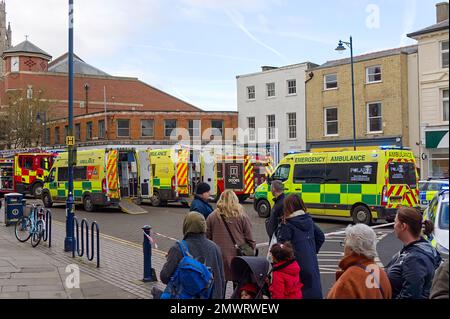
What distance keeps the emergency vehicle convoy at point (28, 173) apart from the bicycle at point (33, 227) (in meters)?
19.1

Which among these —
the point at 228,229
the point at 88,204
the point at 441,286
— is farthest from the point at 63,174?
the point at 441,286

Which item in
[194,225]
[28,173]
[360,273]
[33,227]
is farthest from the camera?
[28,173]

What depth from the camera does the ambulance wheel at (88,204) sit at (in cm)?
2220

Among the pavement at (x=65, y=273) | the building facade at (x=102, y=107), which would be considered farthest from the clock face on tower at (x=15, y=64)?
the pavement at (x=65, y=273)

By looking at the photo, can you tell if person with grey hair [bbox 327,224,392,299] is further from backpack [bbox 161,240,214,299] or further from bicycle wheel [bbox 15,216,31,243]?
bicycle wheel [bbox 15,216,31,243]

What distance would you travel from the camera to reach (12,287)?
7676 millimetres

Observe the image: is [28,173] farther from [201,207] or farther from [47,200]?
[201,207]

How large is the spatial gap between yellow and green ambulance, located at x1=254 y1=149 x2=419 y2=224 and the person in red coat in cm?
1192

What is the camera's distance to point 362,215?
16328 mm

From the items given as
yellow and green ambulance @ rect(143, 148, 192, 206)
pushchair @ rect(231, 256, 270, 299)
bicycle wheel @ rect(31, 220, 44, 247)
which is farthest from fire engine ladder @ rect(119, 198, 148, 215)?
pushchair @ rect(231, 256, 270, 299)

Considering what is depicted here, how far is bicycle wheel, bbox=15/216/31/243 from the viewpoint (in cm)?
1305

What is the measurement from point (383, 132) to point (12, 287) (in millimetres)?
28217

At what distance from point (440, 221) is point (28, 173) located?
28934mm
